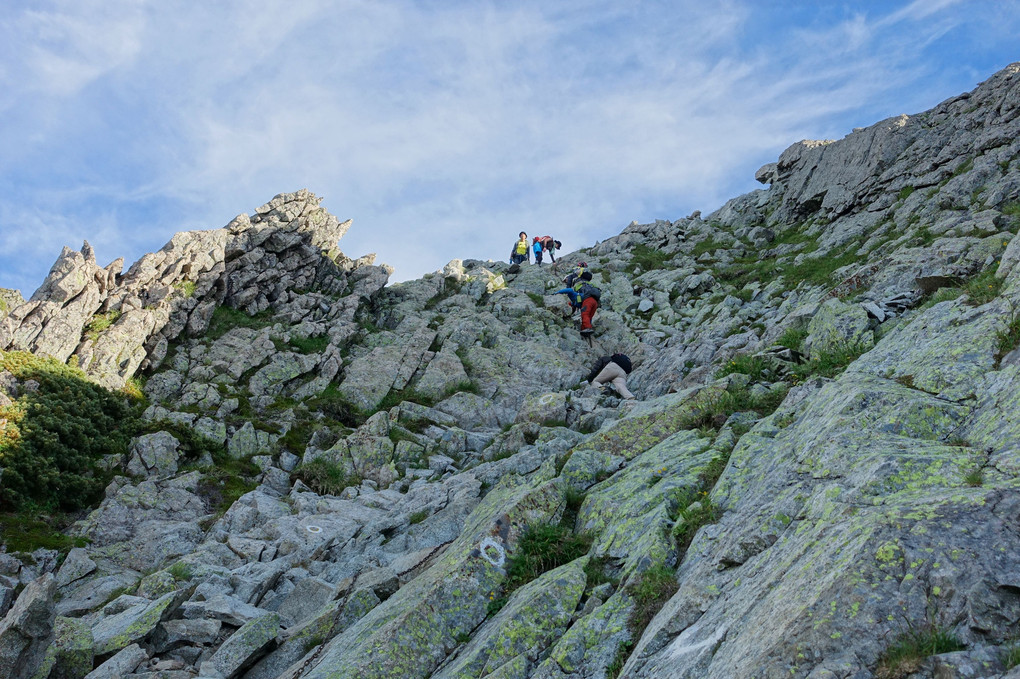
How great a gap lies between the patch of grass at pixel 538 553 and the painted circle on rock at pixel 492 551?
15 centimetres

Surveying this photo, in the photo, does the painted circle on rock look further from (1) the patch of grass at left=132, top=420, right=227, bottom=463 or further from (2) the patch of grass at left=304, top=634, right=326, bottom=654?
(1) the patch of grass at left=132, top=420, right=227, bottom=463

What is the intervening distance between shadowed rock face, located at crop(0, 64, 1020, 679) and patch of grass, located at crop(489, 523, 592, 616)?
0.06 metres

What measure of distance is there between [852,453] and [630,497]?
14.5ft

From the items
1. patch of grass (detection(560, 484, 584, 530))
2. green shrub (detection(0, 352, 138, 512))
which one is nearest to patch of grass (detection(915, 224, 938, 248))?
patch of grass (detection(560, 484, 584, 530))

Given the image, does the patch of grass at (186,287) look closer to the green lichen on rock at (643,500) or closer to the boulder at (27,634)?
the boulder at (27,634)

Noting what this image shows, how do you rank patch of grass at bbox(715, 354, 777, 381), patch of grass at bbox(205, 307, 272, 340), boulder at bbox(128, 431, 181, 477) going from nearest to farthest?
patch of grass at bbox(715, 354, 777, 381) → boulder at bbox(128, 431, 181, 477) → patch of grass at bbox(205, 307, 272, 340)

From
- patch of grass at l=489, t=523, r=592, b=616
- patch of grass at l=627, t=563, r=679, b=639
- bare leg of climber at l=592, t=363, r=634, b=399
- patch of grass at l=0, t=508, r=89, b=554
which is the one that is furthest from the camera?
bare leg of climber at l=592, t=363, r=634, b=399

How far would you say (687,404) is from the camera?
15789 millimetres

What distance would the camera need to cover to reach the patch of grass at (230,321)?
115ft

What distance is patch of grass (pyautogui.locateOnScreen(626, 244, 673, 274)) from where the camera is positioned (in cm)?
5029

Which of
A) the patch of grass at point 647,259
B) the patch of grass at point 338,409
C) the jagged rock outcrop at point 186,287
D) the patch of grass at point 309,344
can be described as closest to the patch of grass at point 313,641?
the patch of grass at point 338,409

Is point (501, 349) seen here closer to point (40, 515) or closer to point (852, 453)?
point (40, 515)

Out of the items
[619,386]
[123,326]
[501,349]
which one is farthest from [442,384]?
[123,326]

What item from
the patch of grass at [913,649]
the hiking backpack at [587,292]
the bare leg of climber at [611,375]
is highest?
the hiking backpack at [587,292]
